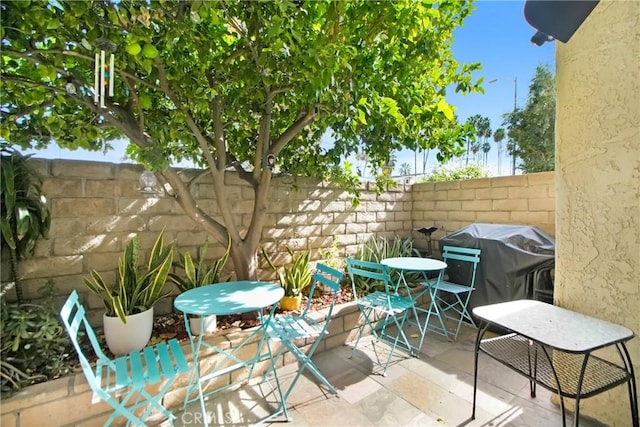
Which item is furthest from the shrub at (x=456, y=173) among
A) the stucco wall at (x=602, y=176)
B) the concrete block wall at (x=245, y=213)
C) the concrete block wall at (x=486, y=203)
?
the stucco wall at (x=602, y=176)

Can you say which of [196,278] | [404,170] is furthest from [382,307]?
[404,170]

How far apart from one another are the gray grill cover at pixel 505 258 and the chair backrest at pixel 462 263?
2 cm

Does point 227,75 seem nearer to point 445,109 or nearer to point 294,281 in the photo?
point 445,109

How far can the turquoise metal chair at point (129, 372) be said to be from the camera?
1.60 metres

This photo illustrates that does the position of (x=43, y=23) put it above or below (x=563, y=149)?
above

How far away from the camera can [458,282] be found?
393 cm

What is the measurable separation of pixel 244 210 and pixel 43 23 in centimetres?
231

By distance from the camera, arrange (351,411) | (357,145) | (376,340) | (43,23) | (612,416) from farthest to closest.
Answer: (357,145)
(376,340)
(351,411)
(612,416)
(43,23)

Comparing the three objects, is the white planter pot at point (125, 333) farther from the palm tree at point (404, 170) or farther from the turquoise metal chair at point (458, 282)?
the palm tree at point (404, 170)

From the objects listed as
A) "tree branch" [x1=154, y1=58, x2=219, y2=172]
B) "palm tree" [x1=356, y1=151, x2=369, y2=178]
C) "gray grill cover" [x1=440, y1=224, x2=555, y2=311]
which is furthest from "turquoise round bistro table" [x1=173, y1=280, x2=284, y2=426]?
"gray grill cover" [x1=440, y1=224, x2=555, y2=311]

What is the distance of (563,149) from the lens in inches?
A: 88.3

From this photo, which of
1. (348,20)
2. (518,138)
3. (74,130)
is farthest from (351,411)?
(518,138)

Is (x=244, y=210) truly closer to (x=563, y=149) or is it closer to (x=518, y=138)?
(x=563, y=149)

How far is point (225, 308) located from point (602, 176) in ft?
9.03
